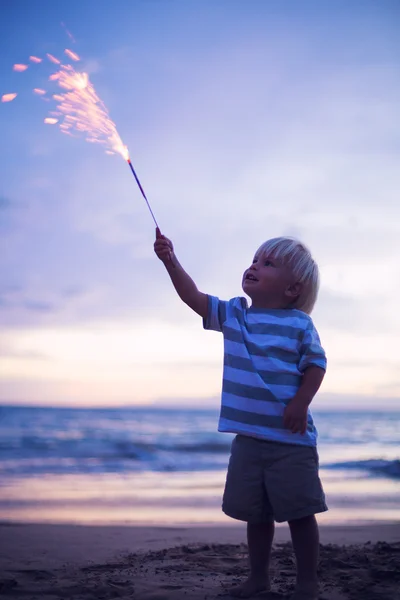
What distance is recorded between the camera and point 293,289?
343cm

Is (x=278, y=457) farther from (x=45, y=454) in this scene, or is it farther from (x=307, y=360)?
(x=45, y=454)

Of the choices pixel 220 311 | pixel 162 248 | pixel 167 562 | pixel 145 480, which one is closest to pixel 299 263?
pixel 220 311

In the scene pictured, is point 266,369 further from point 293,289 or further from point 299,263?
point 299,263

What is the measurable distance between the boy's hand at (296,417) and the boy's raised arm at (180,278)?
2.39ft

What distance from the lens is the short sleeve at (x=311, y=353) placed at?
124 inches

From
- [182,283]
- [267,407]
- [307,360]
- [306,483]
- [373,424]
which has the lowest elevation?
[306,483]

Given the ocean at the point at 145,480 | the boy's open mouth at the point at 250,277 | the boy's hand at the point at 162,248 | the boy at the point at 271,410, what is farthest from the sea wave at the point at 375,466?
the boy's hand at the point at 162,248

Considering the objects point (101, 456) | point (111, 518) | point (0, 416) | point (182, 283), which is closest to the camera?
point (182, 283)

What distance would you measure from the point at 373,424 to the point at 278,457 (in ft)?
84.9

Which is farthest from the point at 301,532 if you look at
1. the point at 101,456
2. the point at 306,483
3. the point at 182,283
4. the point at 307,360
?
the point at 101,456

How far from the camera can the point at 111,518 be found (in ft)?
18.6

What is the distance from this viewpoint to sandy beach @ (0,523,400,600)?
10.6 ft

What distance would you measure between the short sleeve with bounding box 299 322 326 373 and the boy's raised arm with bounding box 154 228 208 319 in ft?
1.90

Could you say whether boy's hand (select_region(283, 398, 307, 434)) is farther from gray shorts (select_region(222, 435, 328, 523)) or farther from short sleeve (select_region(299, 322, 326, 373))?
short sleeve (select_region(299, 322, 326, 373))
